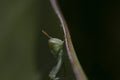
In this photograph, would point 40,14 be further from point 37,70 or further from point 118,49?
point 118,49

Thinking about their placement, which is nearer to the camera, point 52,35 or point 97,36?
point 97,36

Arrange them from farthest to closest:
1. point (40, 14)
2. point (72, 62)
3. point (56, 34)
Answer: point (40, 14) → point (56, 34) → point (72, 62)

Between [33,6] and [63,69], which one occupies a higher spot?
[33,6]

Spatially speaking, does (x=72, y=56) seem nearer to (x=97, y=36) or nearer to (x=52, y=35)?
(x=97, y=36)

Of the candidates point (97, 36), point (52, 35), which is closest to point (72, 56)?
point (97, 36)

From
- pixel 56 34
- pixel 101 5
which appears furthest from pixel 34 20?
pixel 101 5
